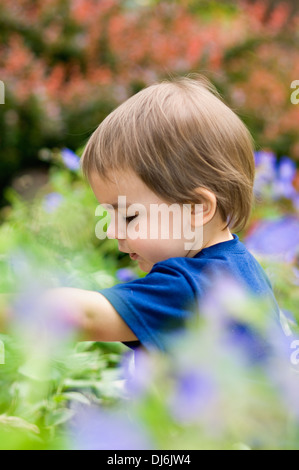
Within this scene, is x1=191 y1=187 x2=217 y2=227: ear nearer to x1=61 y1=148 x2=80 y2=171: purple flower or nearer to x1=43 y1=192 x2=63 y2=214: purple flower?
x1=43 y1=192 x2=63 y2=214: purple flower

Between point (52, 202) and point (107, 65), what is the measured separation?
3776mm

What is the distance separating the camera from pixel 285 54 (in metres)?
6.81

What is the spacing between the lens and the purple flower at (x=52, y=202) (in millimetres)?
2283

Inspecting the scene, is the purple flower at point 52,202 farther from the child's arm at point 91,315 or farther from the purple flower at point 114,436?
the purple flower at point 114,436

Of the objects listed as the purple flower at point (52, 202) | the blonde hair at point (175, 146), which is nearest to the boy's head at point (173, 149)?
the blonde hair at point (175, 146)

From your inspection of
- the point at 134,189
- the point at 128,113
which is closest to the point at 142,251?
the point at 134,189

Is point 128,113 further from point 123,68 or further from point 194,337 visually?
point 123,68

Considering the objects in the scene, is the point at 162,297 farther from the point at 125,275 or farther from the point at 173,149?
the point at 125,275

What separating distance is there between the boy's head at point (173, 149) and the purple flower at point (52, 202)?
1.00 m

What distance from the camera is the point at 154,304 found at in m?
1.01

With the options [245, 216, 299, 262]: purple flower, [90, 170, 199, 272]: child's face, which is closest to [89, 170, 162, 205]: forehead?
[90, 170, 199, 272]: child's face

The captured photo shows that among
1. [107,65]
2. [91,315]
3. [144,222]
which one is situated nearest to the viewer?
[91,315]

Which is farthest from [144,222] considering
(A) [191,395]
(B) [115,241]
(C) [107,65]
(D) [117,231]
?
(C) [107,65]

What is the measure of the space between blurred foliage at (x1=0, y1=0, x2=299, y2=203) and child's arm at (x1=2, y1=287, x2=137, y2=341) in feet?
12.8
